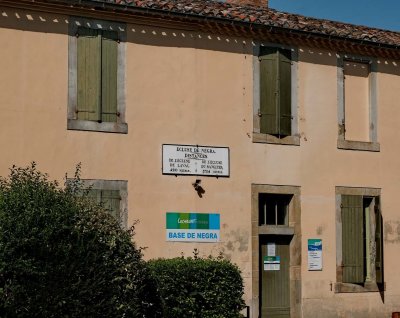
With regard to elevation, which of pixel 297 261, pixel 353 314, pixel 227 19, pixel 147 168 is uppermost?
pixel 227 19

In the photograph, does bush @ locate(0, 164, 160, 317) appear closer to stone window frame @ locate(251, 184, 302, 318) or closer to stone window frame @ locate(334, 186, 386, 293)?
stone window frame @ locate(251, 184, 302, 318)

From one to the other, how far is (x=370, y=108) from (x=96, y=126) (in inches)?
245

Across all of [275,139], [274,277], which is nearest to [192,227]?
[274,277]

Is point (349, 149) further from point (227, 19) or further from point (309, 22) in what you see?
point (227, 19)

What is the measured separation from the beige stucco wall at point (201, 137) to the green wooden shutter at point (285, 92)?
0.29 m

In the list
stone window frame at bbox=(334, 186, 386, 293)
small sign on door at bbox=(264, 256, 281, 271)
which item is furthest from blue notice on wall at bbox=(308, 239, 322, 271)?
small sign on door at bbox=(264, 256, 281, 271)

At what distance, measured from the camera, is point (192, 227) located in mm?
14898

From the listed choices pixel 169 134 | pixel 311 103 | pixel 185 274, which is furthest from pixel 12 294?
pixel 311 103

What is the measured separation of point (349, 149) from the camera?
55.2 ft

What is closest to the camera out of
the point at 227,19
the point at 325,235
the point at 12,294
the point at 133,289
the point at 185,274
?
the point at 12,294

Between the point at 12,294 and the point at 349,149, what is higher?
the point at 349,149

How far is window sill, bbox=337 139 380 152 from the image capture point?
1672 cm

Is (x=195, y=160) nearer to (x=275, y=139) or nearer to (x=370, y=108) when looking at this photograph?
(x=275, y=139)

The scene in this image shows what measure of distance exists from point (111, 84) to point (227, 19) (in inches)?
101
